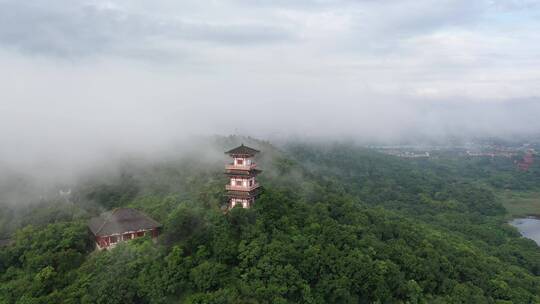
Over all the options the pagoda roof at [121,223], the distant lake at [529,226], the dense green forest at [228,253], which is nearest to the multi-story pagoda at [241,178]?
the dense green forest at [228,253]

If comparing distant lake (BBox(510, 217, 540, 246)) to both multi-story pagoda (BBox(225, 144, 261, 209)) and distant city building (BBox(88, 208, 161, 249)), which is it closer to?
multi-story pagoda (BBox(225, 144, 261, 209))

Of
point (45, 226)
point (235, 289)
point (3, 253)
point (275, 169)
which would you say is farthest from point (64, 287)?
point (275, 169)

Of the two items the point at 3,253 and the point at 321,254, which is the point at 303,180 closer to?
the point at 321,254

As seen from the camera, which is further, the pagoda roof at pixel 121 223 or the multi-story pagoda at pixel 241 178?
the multi-story pagoda at pixel 241 178

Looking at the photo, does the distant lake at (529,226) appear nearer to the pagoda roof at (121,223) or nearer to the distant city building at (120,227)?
the distant city building at (120,227)

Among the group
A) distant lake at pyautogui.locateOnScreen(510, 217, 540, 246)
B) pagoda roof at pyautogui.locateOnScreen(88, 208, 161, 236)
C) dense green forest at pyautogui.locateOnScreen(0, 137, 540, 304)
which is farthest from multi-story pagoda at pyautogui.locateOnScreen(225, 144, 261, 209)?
distant lake at pyautogui.locateOnScreen(510, 217, 540, 246)

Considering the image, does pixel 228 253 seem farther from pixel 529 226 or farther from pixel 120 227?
pixel 529 226
